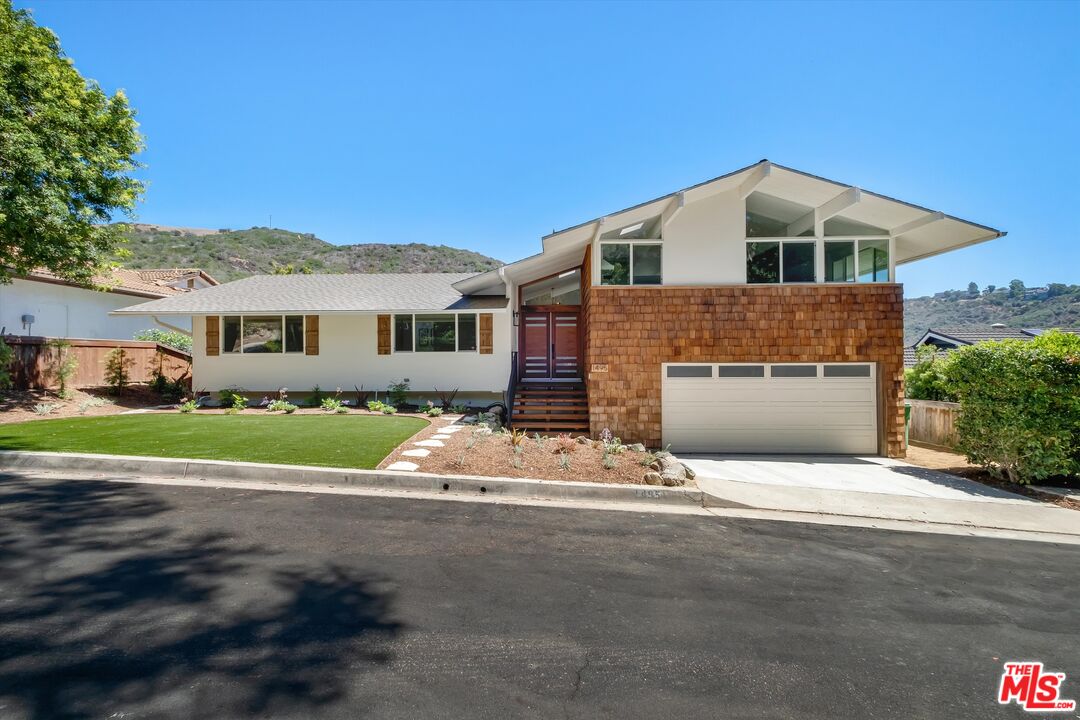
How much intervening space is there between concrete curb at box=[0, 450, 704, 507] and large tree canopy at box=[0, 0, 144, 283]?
620cm

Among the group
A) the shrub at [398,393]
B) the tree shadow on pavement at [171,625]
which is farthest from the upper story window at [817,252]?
the tree shadow on pavement at [171,625]

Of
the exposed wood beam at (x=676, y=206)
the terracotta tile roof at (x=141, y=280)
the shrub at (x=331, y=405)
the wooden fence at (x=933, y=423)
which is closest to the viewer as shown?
the exposed wood beam at (x=676, y=206)

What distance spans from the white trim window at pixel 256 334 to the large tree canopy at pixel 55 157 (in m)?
3.24

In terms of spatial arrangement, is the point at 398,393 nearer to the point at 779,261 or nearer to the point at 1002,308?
the point at 779,261

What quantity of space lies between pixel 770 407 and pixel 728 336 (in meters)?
1.66

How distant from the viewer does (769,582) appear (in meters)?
4.23

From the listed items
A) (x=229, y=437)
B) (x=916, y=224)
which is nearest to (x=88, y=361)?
(x=229, y=437)

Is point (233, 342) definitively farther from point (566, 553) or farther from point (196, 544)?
point (566, 553)

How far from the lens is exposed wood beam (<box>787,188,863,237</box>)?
30.4 feet

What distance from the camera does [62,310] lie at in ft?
65.8

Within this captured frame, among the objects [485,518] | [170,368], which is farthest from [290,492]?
[170,368]

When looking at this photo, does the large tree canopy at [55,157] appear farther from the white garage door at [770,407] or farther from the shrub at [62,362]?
the white garage door at [770,407]

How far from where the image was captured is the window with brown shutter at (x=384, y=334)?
14.5m

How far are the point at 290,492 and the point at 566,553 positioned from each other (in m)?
3.85
